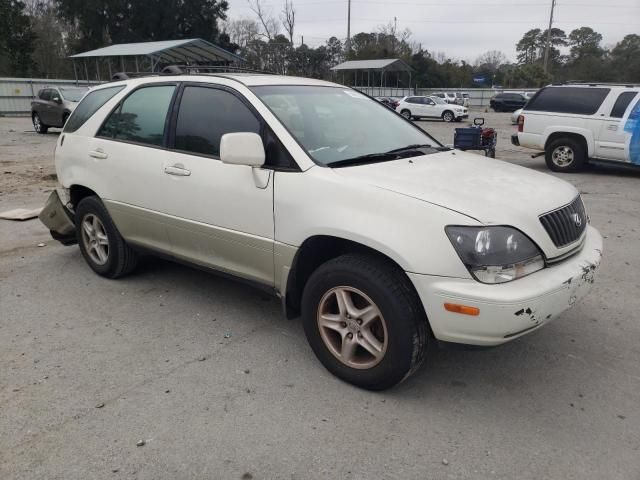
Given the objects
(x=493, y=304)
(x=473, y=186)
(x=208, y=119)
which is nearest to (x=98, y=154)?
(x=208, y=119)

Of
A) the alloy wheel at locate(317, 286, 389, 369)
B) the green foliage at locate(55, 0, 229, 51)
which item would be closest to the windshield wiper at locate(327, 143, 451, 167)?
the alloy wheel at locate(317, 286, 389, 369)

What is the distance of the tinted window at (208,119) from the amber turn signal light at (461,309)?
5.39ft

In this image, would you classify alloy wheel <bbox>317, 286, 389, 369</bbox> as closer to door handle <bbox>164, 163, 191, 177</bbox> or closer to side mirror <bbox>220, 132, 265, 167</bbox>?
side mirror <bbox>220, 132, 265, 167</bbox>

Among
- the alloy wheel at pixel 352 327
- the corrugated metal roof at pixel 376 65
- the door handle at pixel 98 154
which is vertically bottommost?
the alloy wheel at pixel 352 327

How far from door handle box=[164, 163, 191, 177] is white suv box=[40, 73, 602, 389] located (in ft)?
0.04

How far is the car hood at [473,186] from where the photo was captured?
8.67 feet

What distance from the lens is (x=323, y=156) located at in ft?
10.3

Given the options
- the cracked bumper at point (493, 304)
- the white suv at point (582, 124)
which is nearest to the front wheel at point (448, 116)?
the white suv at point (582, 124)

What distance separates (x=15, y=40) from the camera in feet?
124

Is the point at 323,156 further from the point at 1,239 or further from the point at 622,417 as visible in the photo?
the point at 1,239

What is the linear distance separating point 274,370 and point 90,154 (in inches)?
103

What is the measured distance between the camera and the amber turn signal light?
97.3 inches

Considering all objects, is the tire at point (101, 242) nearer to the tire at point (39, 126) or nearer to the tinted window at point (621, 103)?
the tinted window at point (621, 103)

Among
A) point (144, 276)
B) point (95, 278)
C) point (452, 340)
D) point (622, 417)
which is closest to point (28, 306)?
point (95, 278)
